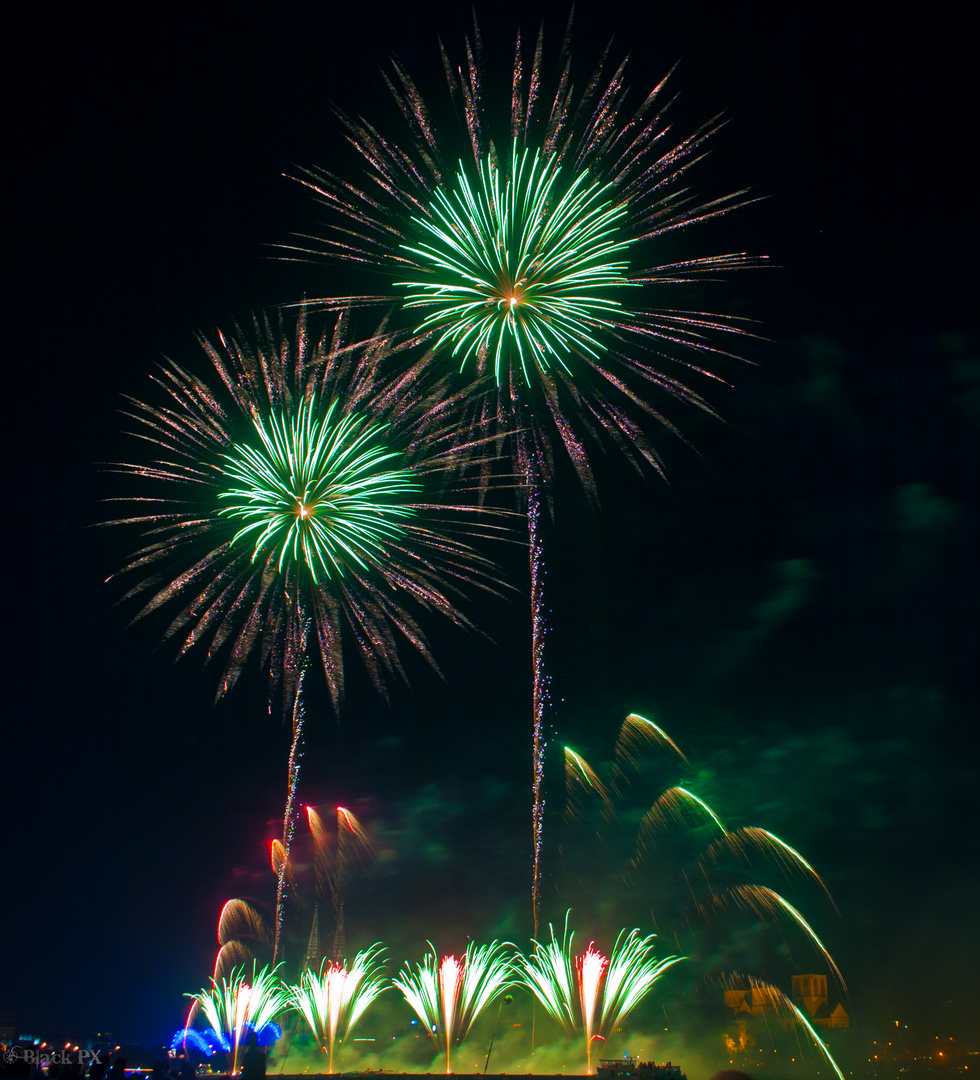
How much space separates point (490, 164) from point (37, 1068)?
2476cm

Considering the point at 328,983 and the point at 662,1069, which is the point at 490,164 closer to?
the point at 328,983

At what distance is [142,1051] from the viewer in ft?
130

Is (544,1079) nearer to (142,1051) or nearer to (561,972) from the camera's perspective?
(561,972)

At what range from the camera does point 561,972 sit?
42.6 metres

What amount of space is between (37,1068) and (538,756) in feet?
52.4

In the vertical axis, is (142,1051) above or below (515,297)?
below

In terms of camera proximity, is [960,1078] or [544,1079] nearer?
[544,1079]

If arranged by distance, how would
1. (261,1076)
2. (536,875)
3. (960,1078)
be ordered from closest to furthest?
(261,1076), (536,875), (960,1078)

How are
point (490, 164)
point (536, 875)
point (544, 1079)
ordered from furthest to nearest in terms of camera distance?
point (544, 1079)
point (536, 875)
point (490, 164)

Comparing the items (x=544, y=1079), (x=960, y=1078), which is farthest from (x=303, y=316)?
(x=960, y=1078)

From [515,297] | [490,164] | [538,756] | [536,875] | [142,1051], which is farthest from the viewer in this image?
[142,1051]

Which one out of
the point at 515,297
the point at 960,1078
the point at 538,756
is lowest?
→ the point at 960,1078

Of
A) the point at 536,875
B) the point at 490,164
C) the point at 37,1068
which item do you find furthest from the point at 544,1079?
the point at 490,164

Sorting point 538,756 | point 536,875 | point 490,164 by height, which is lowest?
point 536,875
